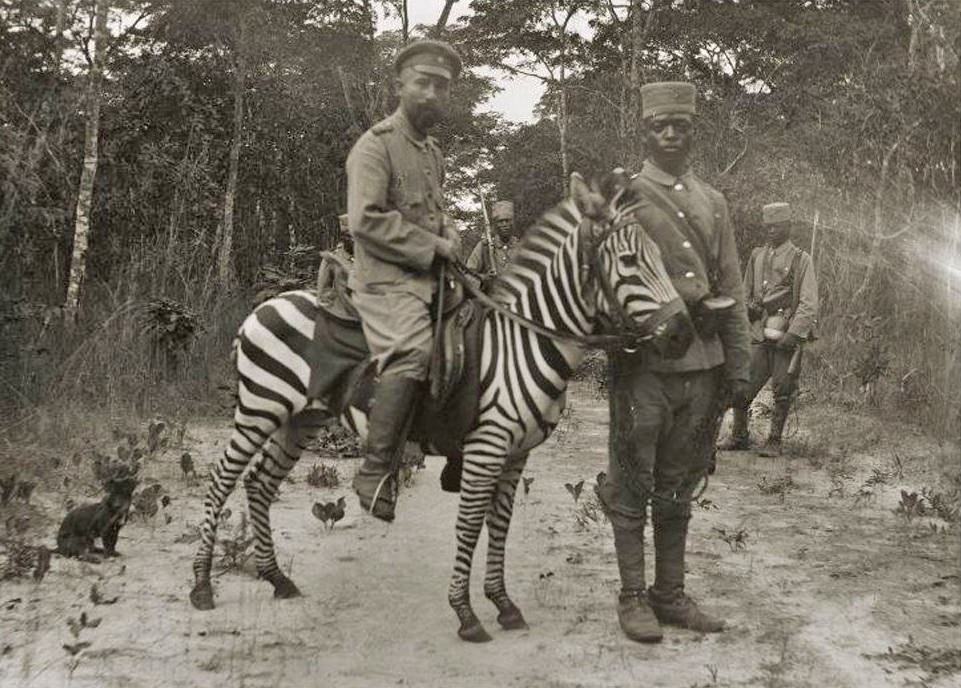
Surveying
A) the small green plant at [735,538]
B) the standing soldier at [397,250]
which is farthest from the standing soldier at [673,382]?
the small green plant at [735,538]

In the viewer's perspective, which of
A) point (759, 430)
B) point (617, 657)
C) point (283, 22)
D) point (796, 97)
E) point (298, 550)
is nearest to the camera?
point (617, 657)

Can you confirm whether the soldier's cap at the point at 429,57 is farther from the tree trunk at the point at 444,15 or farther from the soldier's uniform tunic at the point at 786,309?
the tree trunk at the point at 444,15

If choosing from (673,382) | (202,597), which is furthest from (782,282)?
(202,597)

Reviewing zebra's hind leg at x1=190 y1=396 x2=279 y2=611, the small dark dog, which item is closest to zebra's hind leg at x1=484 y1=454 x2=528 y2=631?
zebra's hind leg at x1=190 y1=396 x2=279 y2=611

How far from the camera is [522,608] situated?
4.95m

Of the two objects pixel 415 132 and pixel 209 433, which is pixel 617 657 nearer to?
pixel 415 132

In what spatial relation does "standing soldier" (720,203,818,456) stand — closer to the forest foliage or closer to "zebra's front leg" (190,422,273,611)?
the forest foliage

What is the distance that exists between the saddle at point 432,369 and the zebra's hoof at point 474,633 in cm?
85

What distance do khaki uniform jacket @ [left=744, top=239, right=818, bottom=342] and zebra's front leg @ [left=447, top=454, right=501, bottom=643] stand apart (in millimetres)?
5429

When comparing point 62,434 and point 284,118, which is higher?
point 284,118

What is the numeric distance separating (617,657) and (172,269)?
9.23 metres

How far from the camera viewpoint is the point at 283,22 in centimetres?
1688

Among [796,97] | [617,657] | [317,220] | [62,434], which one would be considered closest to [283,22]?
[317,220]

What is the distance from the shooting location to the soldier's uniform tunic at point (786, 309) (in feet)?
29.5
